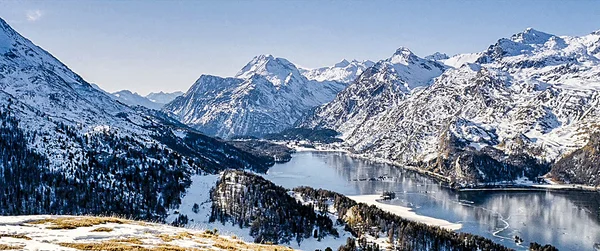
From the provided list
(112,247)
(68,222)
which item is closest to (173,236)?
(112,247)

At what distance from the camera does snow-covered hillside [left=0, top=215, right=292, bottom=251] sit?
3334cm

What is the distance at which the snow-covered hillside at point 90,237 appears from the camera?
33344 mm

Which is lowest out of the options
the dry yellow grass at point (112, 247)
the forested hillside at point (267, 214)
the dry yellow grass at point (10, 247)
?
the forested hillside at point (267, 214)

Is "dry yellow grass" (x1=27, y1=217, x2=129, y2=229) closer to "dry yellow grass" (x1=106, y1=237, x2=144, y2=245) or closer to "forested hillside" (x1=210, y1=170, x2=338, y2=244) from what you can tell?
"dry yellow grass" (x1=106, y1=237, x2=144, y2=245)

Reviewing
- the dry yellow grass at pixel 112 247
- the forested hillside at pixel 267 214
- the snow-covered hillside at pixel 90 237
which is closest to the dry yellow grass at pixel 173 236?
the snow-covered hillside at pixel 90 237

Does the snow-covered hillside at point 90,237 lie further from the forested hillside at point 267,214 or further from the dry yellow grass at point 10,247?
the forested hillside at point 267,214

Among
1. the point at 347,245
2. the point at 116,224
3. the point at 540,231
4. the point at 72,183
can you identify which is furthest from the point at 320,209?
the point at 116,224

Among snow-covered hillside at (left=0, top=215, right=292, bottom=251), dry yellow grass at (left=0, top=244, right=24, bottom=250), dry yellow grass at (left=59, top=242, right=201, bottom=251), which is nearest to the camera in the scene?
dry yellow grass at (left=0, top=244, right=24, bottom=250)

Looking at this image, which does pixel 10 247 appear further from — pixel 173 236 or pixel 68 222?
pixel 173 236

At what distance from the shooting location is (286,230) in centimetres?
15112

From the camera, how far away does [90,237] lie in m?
38.2

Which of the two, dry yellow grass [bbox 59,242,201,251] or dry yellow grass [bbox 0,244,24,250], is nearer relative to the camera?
dry yellow grass [bbox 0,244,24,250]

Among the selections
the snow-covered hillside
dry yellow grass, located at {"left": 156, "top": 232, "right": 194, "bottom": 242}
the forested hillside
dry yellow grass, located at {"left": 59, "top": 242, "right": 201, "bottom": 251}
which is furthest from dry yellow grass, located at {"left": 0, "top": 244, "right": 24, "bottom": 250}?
the forested hillside

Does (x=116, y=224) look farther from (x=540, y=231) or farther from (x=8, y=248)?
(x=540, y=231)
